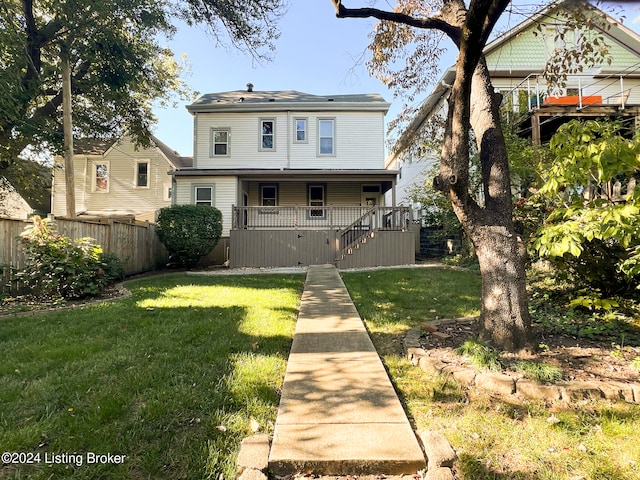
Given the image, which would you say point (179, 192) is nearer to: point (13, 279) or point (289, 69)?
point (289, 69)

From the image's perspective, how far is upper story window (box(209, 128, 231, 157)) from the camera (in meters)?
15.3

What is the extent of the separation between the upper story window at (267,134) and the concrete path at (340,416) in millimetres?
12713

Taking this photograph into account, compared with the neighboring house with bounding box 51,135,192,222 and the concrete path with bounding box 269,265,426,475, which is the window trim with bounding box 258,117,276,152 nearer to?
the neighboring house with bounding box 51,135,192,222

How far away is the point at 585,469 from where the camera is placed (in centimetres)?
181

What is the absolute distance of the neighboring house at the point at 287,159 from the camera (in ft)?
46.3

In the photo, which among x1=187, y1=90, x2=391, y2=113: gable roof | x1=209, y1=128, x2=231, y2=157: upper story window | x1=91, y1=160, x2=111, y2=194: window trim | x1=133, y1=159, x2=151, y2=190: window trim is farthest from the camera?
x1=133, y1=159, x2=151, y2=190: window trim

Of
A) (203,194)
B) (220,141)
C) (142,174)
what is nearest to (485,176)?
(203,194)

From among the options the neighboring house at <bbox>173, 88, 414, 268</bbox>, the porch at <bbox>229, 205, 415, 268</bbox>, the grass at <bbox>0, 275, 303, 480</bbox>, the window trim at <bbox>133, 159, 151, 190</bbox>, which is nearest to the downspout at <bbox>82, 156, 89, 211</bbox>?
the window trim at <bbox>133, 159, 151, 190</bbox>

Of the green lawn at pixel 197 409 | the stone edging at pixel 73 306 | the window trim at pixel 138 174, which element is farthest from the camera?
the window trim at pixel 138 174

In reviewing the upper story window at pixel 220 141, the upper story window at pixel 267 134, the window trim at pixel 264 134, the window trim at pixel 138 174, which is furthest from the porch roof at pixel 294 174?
the window trim at pixel 138 174

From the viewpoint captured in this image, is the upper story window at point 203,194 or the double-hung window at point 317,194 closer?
the upper story window at point 203,194

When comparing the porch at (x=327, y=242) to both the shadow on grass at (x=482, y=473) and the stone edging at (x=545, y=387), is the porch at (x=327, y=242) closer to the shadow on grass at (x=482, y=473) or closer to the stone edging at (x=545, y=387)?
the stone edging at (x=545, y=387)

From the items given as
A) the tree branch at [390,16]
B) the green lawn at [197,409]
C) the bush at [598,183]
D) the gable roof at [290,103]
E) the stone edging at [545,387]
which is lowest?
the green lawn at [197,409]

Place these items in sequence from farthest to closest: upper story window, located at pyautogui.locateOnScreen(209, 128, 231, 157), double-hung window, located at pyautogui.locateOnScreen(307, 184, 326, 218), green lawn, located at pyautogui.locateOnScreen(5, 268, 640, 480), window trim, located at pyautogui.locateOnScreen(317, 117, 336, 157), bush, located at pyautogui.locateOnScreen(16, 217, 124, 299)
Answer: double-hung window, located at pyautogui.locateOnScreen(307, 184, 326, 218)
upper story window, located at pyautogui.locateOnScreen(209, 128, 231, 157)
window trim, located at pyautogui.locateOnScreen(317, 117, 336, 157)
bush, located at pyautogui.locateOnScreen(16, 217, 124, 299)
green lawn, located at pyautogui.locateOnScreen(5, 268, 640, 480)
